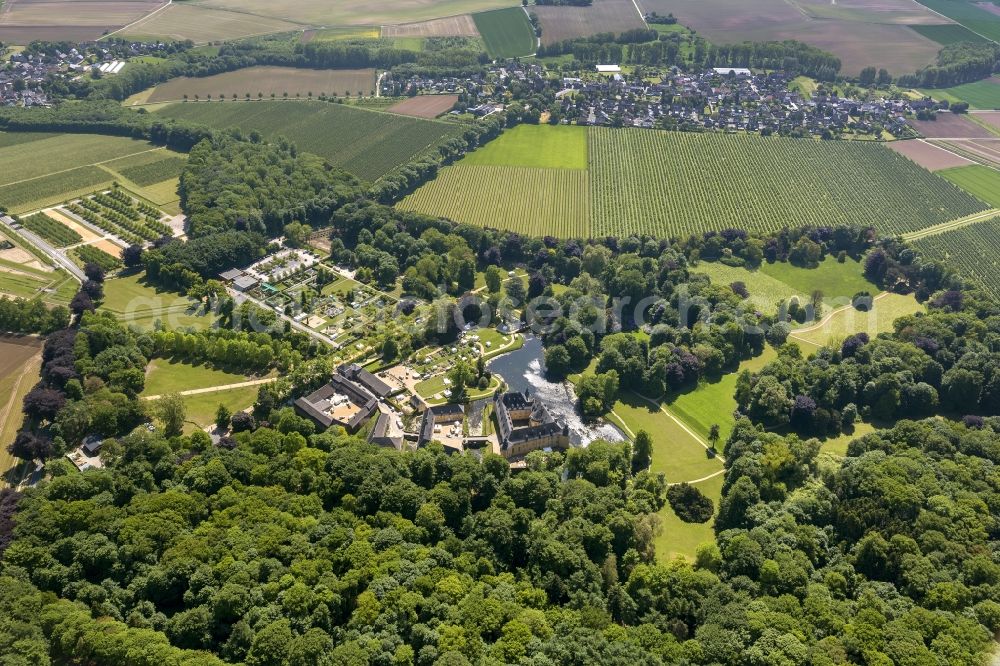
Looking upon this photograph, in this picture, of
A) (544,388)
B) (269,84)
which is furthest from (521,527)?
(269,84)

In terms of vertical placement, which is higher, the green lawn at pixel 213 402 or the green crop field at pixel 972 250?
the green crop field at pixel 972 250

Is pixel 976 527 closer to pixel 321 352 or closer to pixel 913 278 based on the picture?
pixel 913 278

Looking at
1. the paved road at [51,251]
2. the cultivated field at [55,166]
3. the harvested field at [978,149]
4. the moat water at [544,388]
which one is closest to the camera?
the moat water at [544,388]

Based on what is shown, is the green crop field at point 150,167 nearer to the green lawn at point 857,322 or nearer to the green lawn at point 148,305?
the green lawn at point 148,305

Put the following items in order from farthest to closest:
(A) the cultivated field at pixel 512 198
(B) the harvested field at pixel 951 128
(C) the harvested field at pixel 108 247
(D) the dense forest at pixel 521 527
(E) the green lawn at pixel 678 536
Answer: (B) the harvested field at pixel 951 128
(A) the cultivated field at pixel 512 198
(C) the harvested field at pixel 108 247
(E) the green lawn at pixel 678 536
(D) the dense forest at pixel 521 527

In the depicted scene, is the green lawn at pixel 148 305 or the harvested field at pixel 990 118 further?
the harvested field at pixel 990 118

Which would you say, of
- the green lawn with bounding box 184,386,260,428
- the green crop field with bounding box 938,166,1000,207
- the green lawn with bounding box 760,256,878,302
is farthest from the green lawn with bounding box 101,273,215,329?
the green crop field with bounding box 938,166,1000,207

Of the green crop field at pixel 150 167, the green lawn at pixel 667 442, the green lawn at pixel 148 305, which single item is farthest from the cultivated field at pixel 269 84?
the green lawn at pixel 667 442

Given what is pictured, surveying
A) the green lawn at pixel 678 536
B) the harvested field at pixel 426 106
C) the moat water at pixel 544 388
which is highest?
the harvested field at pixel 426 106
